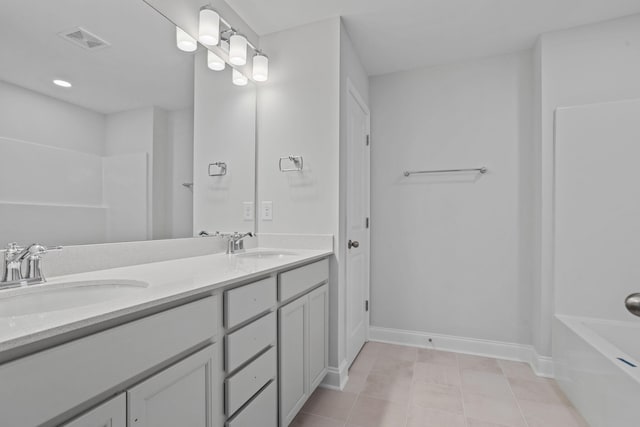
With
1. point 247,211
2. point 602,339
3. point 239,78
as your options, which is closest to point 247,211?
point 247,211

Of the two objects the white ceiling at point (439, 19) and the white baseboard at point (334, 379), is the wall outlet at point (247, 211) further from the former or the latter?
the white ceiling at point (439, 19)

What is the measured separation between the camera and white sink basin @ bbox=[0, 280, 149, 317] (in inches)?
33.2

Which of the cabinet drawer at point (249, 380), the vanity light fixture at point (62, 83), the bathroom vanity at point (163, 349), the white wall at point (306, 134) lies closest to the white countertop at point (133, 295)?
the bathroom vanity at point (163, 349)

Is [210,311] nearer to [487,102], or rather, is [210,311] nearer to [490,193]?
[490,193]

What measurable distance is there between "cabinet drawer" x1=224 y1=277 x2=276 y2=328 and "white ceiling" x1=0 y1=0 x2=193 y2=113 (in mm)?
885

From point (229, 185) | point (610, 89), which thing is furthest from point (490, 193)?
point (229, 185)

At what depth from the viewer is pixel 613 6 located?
1.95 metres

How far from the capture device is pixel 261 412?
1.25 m

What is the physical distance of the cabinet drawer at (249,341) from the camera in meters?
1.08

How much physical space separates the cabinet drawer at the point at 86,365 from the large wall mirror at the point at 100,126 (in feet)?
1.97

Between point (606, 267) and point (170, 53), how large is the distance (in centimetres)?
285

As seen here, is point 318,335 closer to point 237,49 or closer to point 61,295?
point 61,295

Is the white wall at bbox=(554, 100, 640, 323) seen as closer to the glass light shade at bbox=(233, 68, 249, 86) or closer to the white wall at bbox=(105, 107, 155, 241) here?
the glass light shade at bbox=(233, 68, 249, 86)

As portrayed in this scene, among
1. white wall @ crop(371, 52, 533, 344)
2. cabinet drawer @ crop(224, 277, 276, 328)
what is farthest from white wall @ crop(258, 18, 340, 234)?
white wall @ crop(371, 52, 533, 344)
